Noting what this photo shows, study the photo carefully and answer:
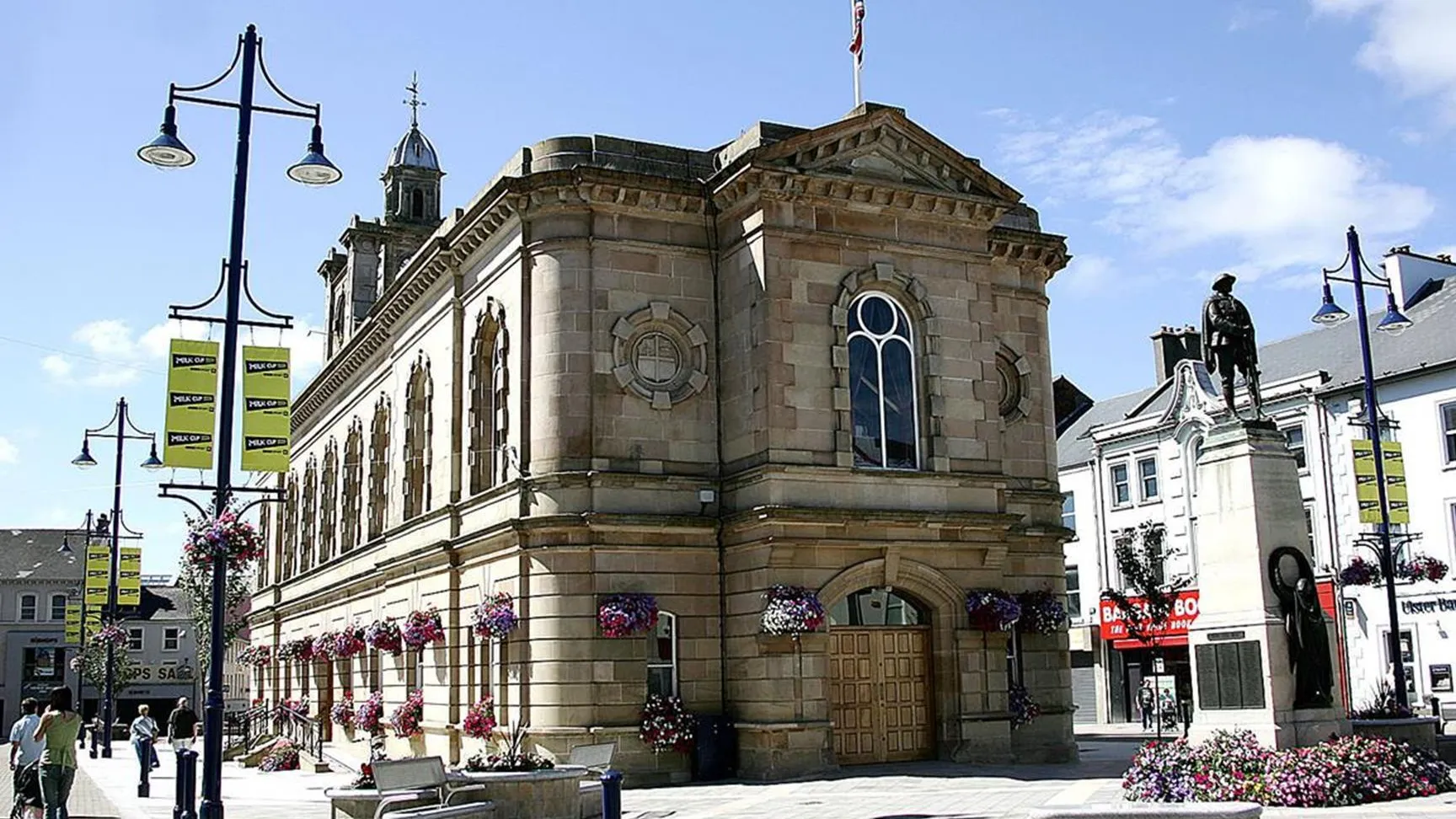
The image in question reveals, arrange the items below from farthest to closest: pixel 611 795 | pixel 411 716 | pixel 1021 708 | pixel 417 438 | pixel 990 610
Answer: pixel 417 438 → pixel 411 716 → pixel 1021 708 → pixel 990 610 → pixel 611 795

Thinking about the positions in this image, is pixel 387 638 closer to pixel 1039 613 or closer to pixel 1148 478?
pixel 1039 613

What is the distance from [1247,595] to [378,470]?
24795 millimetres

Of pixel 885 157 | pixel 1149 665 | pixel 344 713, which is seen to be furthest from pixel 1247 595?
pixel 1149 665

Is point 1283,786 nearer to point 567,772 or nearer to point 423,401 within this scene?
point 567,772

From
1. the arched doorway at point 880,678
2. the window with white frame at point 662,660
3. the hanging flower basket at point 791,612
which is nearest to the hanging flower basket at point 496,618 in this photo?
the window with white frame at point 662,660

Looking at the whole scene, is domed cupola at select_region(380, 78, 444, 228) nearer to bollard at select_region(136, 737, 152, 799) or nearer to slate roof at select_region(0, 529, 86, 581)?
bollard at select_region(136, 737, 152, 799)

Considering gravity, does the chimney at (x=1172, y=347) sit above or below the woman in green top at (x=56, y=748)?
above

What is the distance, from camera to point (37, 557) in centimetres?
8756

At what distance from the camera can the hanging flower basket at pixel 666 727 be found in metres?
23.5

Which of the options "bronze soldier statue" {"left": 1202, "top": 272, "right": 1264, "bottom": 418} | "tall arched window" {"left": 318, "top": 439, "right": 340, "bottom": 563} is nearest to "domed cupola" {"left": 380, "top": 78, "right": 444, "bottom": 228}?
"tall arched window" {"left": 318, "top": 439, "right": 340, "bottom": 563}

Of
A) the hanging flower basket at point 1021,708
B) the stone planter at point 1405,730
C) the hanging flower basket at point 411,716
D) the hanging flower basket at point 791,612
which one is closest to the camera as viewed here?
the stone planter at point 1405,730

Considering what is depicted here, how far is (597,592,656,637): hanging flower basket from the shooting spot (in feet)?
76.6

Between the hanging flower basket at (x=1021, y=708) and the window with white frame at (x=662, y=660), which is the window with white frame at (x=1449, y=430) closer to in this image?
the hanging flower basket at (x=1021, y=708)

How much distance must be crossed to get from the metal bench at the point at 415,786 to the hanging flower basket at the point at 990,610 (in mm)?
10183
